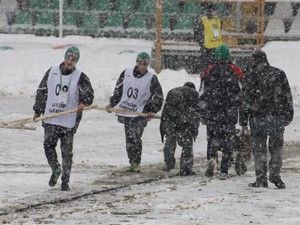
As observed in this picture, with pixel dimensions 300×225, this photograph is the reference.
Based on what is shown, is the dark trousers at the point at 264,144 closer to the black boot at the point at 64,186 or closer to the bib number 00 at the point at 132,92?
the bib number 00 at the point at 132,92

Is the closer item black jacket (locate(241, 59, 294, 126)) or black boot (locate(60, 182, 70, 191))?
black boot (locate(60, 182, 70, 191))

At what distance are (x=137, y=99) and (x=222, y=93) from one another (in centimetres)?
144

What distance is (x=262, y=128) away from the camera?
554 inches

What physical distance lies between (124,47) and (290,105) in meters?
16.3

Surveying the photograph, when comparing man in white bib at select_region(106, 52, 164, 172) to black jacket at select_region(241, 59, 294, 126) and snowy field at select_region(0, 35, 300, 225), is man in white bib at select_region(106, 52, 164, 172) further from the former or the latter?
black jacket at select_region(241, 59, 294, 126)

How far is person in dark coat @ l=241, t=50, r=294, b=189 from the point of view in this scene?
14.0 meters

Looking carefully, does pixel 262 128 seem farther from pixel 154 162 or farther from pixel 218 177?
pixel 154 162

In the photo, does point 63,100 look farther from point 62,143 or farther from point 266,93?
point 266,93

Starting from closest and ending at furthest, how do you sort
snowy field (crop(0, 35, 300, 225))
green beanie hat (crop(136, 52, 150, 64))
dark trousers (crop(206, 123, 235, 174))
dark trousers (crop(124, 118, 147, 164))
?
1. snowy field (crop(0, 35, 300, 225))
2. dark trousers (crop(206, 123, 235, 174))
3. green beanie hat (crop(136, 52, 150, 64))
4. dark trousers (crop(124, 118, 147, 164))

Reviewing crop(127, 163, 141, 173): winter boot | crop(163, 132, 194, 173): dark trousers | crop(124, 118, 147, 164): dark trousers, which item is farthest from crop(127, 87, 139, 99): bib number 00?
crop(127, 163, 141, 173): winter boot

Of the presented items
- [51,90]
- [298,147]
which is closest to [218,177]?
[51,90]

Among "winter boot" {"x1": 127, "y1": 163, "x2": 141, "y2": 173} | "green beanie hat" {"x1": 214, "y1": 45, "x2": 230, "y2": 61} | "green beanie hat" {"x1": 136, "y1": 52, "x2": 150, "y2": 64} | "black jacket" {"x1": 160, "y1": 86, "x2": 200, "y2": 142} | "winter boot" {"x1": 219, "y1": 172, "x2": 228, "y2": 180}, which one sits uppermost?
"green beanie hat" {"x1": 214, "y1": 45, "x2": 230, "y2": 61}

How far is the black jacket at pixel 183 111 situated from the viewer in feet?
51.8

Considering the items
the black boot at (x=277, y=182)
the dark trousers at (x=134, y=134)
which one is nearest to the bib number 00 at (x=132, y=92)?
the dark trousers at (x=134, y=134)
